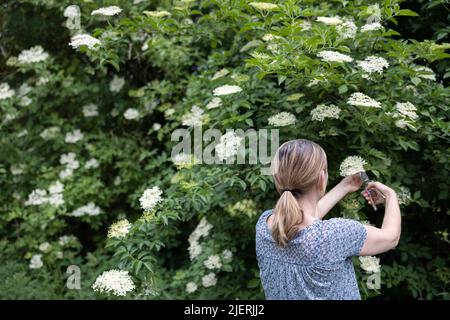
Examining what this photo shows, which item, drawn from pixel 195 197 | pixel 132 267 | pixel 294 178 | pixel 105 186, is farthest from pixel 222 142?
pixel 105 186

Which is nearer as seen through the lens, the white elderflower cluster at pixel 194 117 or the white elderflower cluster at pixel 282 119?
the white elderflower cluster at pixel 282 119

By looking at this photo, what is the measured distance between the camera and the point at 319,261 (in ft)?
5.80

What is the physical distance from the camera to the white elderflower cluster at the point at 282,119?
2.80 metres

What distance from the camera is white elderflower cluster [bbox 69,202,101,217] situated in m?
4.29

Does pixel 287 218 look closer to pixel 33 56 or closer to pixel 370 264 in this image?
pixel 370 264

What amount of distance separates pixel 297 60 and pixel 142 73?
2.49 m

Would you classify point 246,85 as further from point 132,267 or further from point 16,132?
point 16,132

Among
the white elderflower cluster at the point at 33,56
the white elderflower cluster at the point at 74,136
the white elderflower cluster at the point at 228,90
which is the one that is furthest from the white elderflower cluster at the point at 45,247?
the white elderflower cluster at the point at 228,90

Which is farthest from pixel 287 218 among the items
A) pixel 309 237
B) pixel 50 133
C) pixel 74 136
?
pixel 50 133

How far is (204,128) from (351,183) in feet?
3.95

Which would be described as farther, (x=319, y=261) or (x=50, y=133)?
(x=50, y=133)

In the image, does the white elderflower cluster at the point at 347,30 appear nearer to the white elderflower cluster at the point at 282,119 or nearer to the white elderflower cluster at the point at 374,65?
the white elderflower cluster at the point at 374,65

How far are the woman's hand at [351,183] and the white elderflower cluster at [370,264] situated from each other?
1.89ft

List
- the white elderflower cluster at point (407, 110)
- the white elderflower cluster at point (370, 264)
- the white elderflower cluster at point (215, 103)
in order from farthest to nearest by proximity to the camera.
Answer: the white elderflower cluster at point (215, 103), the white elderflower cluster at point (370, 264), the white elderflower cluster at point (407, 110)
